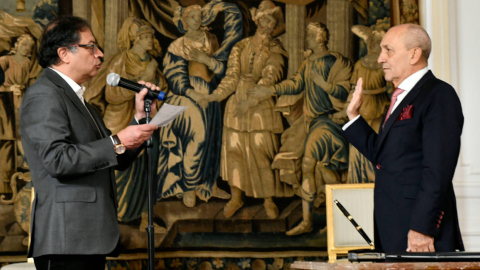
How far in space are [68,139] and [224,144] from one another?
3254mm

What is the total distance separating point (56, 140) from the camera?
245 cm

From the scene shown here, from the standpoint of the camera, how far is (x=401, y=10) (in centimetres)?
579

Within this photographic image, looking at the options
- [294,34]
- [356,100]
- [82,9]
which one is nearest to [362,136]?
[356,100]

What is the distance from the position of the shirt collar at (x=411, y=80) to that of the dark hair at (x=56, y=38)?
5.88 feet

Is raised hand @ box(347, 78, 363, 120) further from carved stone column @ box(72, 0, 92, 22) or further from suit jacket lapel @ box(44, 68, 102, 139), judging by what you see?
carved stone column @ box(72, 0, 92, 22)

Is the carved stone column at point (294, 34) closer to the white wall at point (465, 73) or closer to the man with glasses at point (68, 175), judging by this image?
the white wall at point (465, 73)

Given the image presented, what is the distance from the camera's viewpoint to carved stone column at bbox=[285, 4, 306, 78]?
5906 millimetres

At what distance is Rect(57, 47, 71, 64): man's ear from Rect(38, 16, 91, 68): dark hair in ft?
0.05

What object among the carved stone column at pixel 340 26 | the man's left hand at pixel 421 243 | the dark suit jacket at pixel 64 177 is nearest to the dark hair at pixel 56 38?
the dark suit jacket at pixel 64 177

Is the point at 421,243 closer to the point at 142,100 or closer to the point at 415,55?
the point at 415,55

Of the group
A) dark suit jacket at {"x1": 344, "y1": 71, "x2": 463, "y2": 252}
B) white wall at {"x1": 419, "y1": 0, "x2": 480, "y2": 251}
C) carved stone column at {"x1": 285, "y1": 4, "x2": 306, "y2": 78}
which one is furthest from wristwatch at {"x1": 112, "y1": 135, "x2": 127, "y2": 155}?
white wall at {"x1": 419, "y1": 0, "x2": 480, "y2": 251}

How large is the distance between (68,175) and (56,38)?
2.52ft

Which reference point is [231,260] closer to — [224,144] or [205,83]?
[224,144]

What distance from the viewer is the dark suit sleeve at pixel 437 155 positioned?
2531mm
